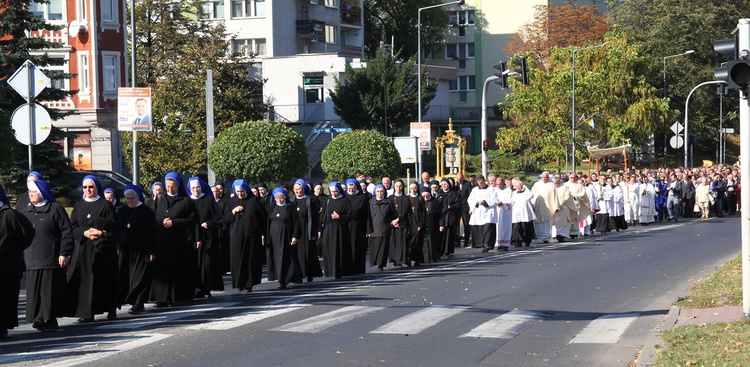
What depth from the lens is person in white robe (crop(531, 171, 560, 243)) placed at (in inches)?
1318

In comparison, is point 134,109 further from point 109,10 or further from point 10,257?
point 109,10

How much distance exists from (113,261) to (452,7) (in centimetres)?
8583

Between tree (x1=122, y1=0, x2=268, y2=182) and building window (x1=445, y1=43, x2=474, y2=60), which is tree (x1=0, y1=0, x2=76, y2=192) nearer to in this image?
tree (x1=122, y1=0, x2=268, y2=182)

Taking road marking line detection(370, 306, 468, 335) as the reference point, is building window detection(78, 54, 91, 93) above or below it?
above

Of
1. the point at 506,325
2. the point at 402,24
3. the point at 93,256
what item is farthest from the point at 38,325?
the point at 402,24

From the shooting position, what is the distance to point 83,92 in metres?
55.5

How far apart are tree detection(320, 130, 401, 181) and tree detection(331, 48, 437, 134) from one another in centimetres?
2621

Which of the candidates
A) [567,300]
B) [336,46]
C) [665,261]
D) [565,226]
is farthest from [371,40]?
[567,300]

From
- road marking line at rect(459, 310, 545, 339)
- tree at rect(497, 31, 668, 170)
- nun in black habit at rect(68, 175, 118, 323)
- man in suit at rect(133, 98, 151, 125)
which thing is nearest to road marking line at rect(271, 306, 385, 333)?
road marking line at rect(459, 310, 545, 339)

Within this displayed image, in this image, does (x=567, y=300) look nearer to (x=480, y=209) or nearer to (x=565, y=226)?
(x=480, y=209)

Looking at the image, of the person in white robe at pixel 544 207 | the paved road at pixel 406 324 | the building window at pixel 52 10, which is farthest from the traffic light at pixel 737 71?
the building window at pixel 52 10

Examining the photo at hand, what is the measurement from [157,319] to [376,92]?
56.5 m

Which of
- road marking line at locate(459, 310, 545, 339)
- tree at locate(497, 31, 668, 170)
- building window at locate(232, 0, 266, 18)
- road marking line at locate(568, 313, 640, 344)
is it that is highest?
building window at locate(232, 0, 266, 18)

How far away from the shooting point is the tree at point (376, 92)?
232 ft
